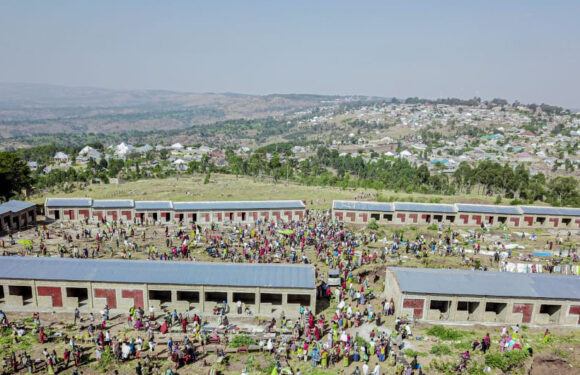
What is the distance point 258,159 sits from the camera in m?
88.1

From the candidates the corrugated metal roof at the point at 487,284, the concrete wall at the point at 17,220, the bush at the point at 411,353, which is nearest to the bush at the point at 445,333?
the corrugated metal roof at the point at 487,284

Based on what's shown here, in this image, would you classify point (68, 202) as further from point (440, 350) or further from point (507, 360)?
point (507, 360)

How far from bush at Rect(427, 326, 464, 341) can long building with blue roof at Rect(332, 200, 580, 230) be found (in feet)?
76.0

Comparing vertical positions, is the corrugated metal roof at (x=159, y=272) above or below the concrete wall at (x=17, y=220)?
above

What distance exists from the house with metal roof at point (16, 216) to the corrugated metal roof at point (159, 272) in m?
15.8

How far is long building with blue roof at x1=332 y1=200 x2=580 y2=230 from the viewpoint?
45.8m

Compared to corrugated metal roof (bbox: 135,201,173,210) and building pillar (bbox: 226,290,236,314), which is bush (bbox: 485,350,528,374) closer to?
building pillar (bbox: 226,290,236,314)

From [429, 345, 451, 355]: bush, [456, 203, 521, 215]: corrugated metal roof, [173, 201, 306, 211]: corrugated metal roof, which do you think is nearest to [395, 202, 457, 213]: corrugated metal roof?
[456, 203, 521, 215]: corrugated metal roof

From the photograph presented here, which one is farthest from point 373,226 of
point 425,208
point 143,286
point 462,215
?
point 143,286

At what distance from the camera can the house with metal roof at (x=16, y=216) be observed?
130ft

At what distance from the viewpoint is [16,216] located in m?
40.8

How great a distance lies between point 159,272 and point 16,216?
78.7 feet

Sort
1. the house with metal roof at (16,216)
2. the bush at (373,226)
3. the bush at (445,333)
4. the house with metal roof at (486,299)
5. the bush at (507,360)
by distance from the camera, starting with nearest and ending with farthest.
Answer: the bush at (507,360), the bush at (445,333), the house with metal roof at (486,299), the house with metal roof at (16,216), the bush at (373,226)

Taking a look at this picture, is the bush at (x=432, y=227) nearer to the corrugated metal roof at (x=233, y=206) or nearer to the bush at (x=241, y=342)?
the corrugated metal roof at (x=233, y=206)
